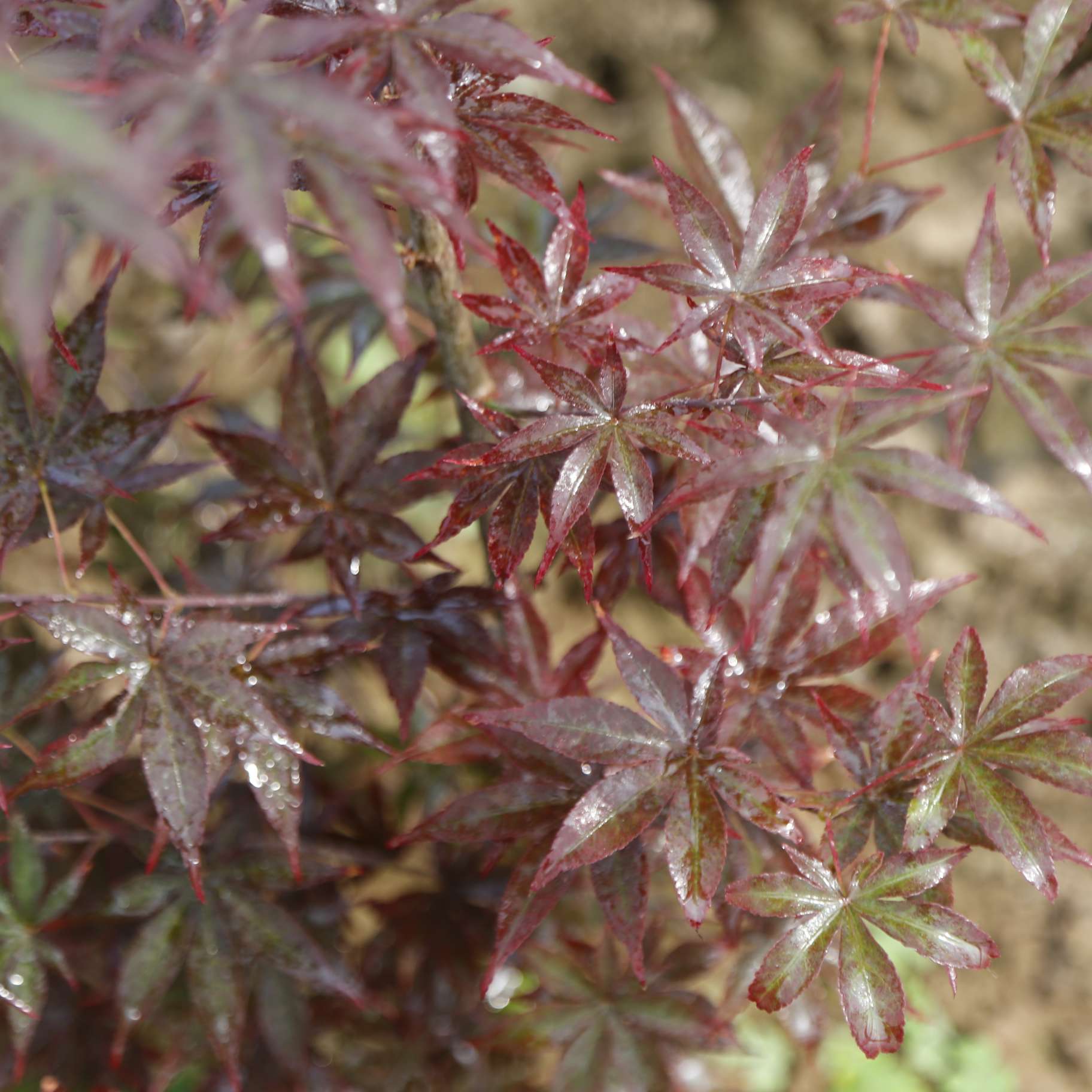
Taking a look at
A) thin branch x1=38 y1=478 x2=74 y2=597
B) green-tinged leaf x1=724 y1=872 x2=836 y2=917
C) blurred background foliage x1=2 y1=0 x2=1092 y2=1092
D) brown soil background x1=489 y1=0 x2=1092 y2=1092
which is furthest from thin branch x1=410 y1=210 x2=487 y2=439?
brown soil background x1=489 y1=0 x2=1092 y2=1092

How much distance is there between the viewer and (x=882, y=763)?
2.70 feet

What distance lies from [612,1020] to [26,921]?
2.06ft

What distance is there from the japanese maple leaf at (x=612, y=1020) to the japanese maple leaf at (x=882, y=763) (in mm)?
347

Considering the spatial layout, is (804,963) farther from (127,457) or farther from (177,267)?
(127,457)

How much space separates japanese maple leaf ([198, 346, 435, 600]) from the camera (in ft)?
3.13

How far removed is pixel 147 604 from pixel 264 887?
37cm

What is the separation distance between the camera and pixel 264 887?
1.04 meters

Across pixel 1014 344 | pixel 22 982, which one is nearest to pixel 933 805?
pixel 1014 344

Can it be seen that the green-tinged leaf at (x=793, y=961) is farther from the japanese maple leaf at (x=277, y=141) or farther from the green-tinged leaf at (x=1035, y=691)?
the japanese maple leaf at (x=277, y=141)

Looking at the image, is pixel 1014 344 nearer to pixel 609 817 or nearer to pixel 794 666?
pixel 794 666

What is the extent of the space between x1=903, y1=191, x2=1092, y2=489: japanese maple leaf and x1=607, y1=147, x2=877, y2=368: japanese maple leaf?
113 mm

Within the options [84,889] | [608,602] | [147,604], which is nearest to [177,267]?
[147,604]

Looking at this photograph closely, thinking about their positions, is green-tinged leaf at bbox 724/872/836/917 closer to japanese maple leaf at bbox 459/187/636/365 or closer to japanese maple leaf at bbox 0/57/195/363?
japanese maple leaf at bbox 459/187/636/365

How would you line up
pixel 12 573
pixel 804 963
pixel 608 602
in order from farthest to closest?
1. pixel 12 573
2. pixel 608 602
3. pixel 804 963
